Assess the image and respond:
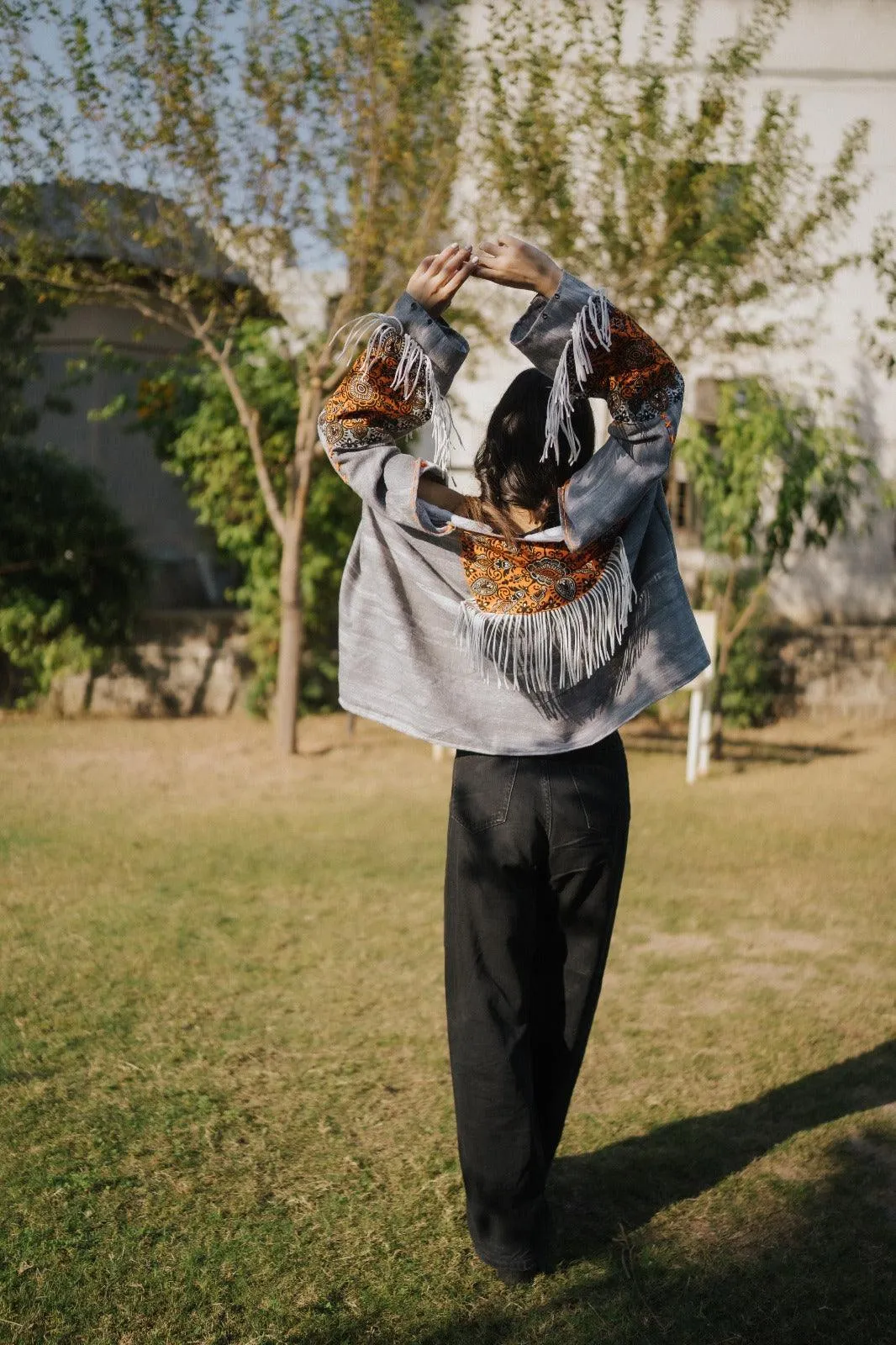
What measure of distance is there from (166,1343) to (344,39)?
Answer: 775cm

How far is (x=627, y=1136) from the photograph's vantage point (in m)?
3.54

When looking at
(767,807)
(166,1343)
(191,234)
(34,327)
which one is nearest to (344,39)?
(191,234)

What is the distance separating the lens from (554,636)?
2701 millimetres

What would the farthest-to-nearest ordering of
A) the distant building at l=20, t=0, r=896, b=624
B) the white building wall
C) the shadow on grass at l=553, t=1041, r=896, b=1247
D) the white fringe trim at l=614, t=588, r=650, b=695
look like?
1. the white building wall
2. the distant building at l=20, t=0, r=896, b=624
3. the shadow on grass at l=553, t=1041, r=896, b=1247
4. the white fringe trim at l=614, t=588, r=650, b=695

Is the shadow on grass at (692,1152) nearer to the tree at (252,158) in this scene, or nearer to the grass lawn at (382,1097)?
the grass lawn at (382,1097)

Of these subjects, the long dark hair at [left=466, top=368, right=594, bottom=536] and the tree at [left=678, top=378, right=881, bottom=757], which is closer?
the long dark hair at [left=466, top=368, right=594, bottom=536]

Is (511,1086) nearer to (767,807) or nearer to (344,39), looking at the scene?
(767,807)

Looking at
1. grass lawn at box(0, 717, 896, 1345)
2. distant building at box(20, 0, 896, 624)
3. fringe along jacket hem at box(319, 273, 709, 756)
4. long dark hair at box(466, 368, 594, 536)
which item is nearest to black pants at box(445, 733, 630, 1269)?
fringe along jacket hem at box(319, 273, 709, 756)

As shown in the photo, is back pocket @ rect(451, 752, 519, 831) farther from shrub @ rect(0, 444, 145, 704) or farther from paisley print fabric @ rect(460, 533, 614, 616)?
shrub @ rect(0, 444, 145, 704)

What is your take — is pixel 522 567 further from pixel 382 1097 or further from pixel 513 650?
pixel 382 1097

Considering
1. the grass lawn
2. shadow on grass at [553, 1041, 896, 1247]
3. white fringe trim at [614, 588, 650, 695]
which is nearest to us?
the grass lawn

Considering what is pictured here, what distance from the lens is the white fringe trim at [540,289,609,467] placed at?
256 centimetres

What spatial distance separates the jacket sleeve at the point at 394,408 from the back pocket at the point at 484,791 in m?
0.51

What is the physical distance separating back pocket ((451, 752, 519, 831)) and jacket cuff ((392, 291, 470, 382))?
2.70ft
